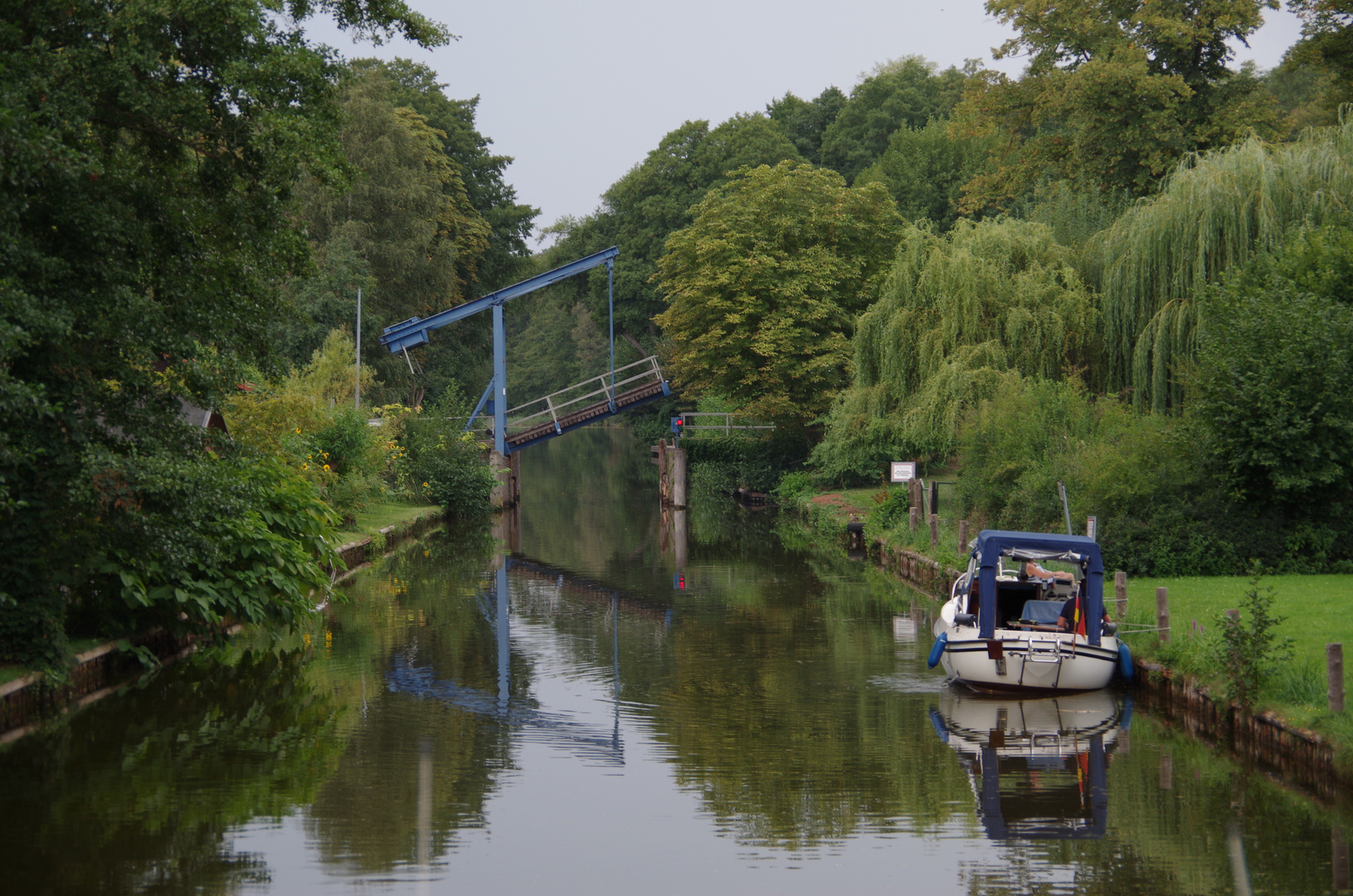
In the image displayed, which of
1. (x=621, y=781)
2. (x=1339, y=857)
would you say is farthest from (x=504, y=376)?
(x=1339, y=857)

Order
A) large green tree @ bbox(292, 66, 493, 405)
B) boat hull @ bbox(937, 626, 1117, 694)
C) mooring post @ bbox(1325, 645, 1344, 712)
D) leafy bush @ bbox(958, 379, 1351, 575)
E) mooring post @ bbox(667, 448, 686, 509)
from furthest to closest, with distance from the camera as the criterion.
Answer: large green tree @ bbox(292, 66, 493, 405)
mooring post @ bbox(667, 448, 686, 509)
leafy bush @ bbox(958, 379, 1351, 575)
boat hull @ bbox(937, 626, 1117, 694)
mooring post @ bbox(1325, 645, 1344, 712)

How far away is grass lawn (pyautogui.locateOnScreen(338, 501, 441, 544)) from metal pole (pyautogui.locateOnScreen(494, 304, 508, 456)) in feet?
14.9

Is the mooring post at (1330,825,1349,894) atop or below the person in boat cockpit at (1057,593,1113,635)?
below

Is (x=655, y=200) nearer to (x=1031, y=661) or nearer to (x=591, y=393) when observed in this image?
(x=591, y=393)

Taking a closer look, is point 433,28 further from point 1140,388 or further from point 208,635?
point 1140,388

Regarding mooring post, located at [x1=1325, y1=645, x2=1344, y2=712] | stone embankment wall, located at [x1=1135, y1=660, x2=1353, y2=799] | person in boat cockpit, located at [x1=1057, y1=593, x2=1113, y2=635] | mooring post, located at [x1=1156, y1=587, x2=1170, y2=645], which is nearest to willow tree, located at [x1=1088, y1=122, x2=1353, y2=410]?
person in boat cockpit, located at [x1=1057, y1=593, x2=1113, y2=635]

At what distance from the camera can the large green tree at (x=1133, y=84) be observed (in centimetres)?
3036

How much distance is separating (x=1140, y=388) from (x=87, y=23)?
1966 cm

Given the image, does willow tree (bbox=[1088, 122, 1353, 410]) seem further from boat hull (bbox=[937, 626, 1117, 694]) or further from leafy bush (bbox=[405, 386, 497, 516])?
leafy bush (bbox=[405, 386, 497, 516])

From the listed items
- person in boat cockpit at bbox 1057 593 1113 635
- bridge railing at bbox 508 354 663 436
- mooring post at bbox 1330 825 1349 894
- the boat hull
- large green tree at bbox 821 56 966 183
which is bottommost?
mooring post at bbox 1330 825 1349 894

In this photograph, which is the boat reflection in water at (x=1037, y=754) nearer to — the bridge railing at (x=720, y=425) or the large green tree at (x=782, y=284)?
the large green tree at (x=782, y=284)

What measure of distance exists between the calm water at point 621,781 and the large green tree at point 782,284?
23.7 m

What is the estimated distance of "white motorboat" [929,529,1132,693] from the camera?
14.6m

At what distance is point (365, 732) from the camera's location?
1316 cm
